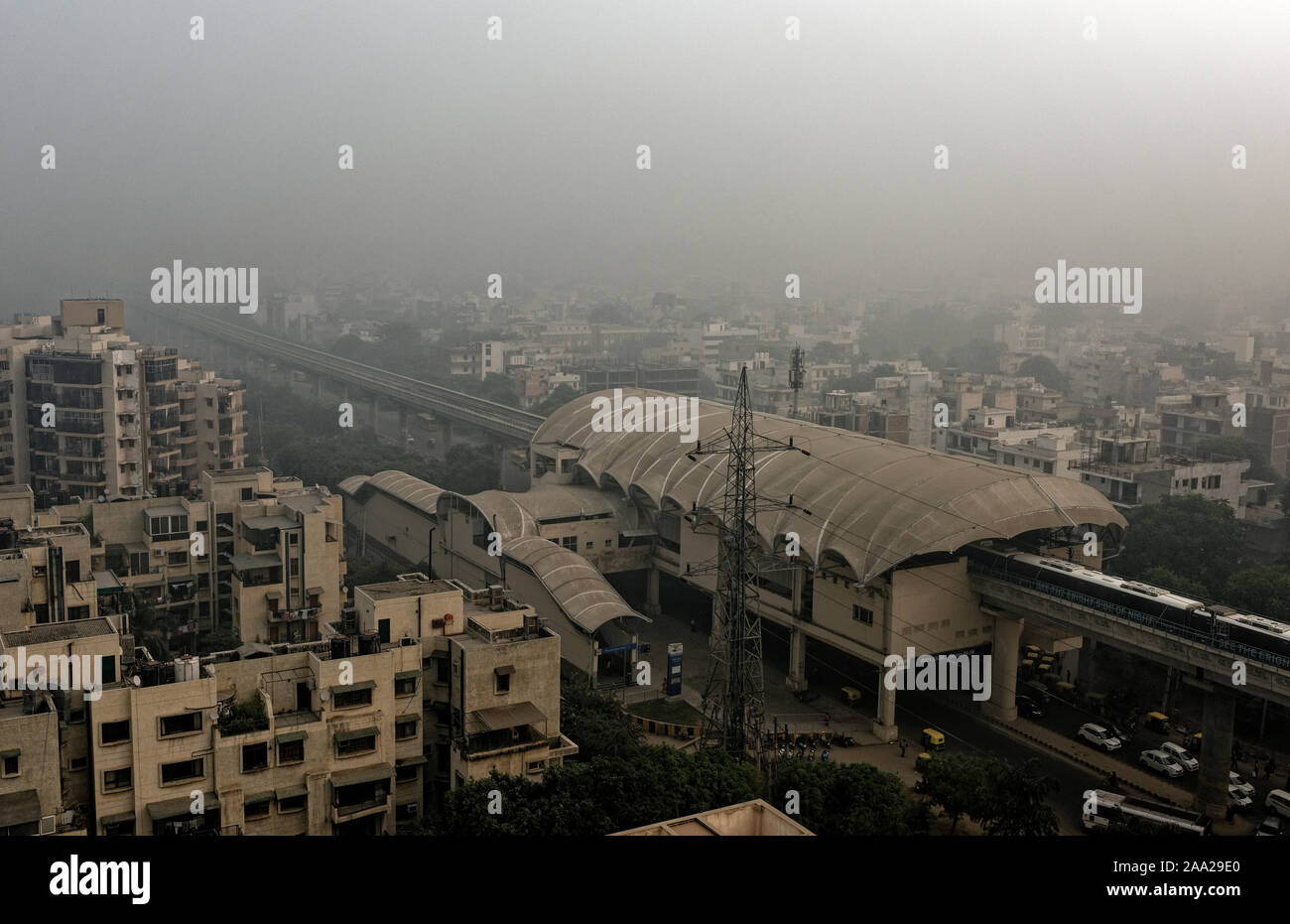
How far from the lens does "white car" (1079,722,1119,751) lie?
12453 mm

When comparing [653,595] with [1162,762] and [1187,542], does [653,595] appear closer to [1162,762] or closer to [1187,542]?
[1162,762]

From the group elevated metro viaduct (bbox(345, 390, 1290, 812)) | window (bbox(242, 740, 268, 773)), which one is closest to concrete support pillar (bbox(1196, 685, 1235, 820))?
elevated metro viaduct (bbox(345, 390, 1290, 812))

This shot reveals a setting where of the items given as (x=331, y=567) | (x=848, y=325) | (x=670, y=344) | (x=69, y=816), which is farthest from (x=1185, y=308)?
(x=69, y=816)

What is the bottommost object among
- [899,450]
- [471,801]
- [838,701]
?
[838,701]

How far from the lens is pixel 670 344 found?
61688 mm

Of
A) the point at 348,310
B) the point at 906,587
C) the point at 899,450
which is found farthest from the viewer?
the point at 348,310

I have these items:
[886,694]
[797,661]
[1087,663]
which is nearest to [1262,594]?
[1087,663]

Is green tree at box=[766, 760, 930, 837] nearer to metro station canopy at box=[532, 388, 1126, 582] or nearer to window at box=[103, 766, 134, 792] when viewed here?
metro station canopy at box=[532, 388, 1126, 582]

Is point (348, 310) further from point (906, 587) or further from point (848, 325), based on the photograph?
point (906, 587)

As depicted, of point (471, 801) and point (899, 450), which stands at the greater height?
point (899, 450)

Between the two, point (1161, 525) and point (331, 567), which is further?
point (1161, 525)

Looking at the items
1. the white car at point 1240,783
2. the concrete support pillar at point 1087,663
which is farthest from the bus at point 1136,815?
the concrete support pillar at point 1087,663
